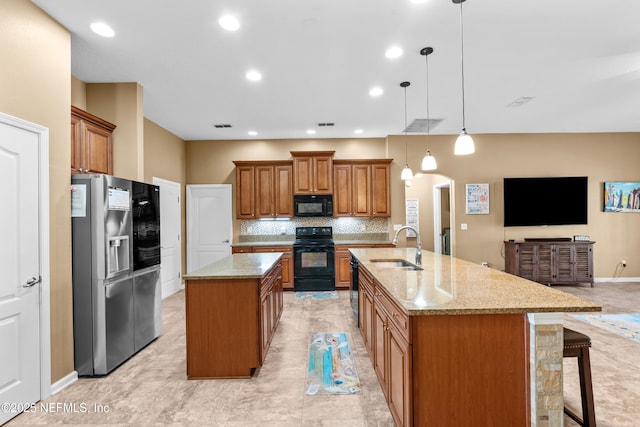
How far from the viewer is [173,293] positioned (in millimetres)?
5730

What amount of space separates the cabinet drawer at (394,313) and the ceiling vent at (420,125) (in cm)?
378

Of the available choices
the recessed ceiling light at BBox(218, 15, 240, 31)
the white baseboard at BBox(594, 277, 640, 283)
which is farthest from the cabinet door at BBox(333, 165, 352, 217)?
the white baseboard at BBox(594, 277, 640, 283)

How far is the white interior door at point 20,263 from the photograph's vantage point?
6.88 ft

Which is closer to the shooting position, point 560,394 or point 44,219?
point 560,394

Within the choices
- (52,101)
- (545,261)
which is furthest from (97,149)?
(545,261)

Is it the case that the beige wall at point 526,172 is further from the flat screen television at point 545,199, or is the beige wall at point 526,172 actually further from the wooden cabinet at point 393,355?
the wooden cabinet at point 393,355

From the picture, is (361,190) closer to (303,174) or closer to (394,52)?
(303,174)

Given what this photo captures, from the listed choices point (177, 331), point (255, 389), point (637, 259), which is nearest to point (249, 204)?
point (177, 331)

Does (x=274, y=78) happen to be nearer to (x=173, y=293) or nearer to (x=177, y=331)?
(x=177, y=331)

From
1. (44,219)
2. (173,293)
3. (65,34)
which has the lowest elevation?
(173,293)

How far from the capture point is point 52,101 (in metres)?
2.50

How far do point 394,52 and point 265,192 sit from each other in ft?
11.8

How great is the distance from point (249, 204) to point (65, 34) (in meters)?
3.68

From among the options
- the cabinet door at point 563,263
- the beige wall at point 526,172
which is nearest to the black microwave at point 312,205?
the beige wall at point 526,172
